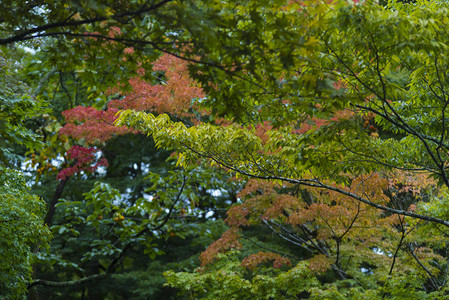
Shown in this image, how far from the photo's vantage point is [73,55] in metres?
2.80

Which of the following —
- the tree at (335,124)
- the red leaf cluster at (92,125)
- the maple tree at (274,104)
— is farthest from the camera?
the red leaf cluster at (92,125)

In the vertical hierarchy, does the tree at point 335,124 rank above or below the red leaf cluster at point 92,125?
below

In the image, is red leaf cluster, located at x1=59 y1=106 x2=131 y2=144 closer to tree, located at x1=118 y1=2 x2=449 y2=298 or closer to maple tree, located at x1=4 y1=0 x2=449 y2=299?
maple tree, located at x1=4 y1=0 x2=449 y2=299

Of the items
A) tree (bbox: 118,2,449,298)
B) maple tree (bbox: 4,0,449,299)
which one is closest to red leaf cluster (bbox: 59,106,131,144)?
maple tree (bbox: 4,0,449,299)

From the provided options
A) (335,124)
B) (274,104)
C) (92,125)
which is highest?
(92,125)

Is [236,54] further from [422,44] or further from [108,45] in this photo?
[422,44]

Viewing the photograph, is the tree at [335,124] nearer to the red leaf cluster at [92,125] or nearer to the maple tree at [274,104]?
the maple tree at [274,104]

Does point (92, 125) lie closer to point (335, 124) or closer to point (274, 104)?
point (274, 104)

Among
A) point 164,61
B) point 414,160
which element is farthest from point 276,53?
point 164,61

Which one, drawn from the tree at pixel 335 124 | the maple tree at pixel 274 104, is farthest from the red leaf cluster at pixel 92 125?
the tree at pixel 335 124

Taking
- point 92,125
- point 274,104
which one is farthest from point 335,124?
point 92,125

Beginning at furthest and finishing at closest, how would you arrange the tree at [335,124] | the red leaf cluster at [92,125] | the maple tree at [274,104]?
1. the red leaf cluster at [92,125]
2. the tree at [335,124]
3. the maple tree at [274,104]

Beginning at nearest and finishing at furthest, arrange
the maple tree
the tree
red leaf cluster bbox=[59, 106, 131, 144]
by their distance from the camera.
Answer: the maple tree
the tree
red leaf cluster bbox=[59, 106, 131, 144]

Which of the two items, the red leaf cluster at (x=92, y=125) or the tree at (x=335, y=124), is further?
the red leaf cluster at (x=92, y=125)
